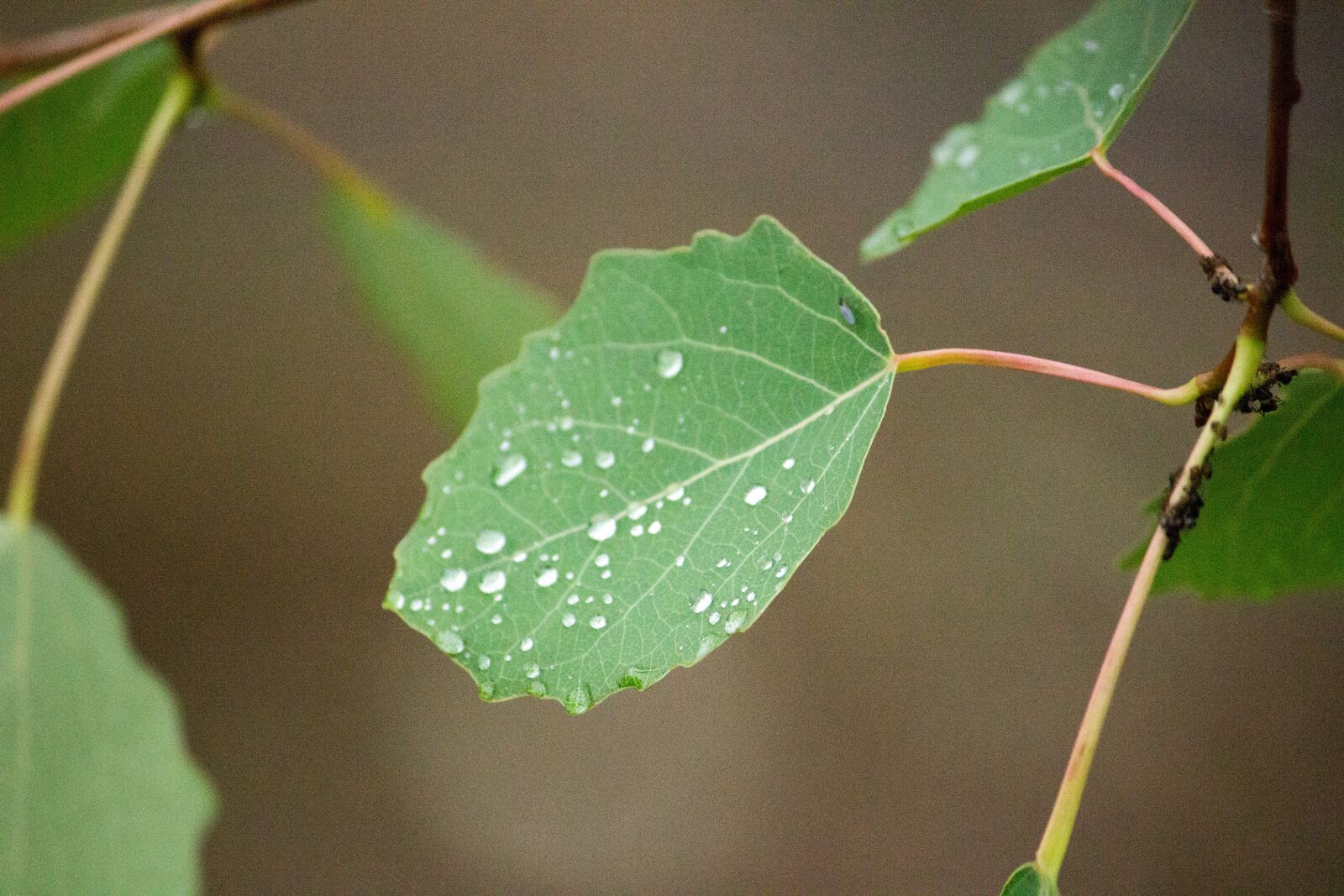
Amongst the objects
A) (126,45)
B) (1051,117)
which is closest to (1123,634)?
(1051,117)

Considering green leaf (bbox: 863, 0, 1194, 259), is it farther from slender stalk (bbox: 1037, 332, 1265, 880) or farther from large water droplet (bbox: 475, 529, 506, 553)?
large water droplet (bbox: 475, 529, 506, 553)

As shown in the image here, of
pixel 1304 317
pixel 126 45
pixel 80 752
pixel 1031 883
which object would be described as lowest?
pixel 80 752

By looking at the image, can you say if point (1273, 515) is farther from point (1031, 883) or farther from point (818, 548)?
point (818, 548)

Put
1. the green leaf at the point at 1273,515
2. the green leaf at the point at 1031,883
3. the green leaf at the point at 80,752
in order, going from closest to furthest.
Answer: the green leaf at the point at 1031,883 → the green leaf at the point at 1273,515 → the green leaf at the point at 80,752

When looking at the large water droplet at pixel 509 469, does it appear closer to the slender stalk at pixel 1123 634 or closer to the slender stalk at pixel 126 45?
the slender stalk at pixel 1123 634

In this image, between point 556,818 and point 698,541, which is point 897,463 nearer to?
point 556,818

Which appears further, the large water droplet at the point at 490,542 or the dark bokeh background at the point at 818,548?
the dark bokeh background at the point at 818,548

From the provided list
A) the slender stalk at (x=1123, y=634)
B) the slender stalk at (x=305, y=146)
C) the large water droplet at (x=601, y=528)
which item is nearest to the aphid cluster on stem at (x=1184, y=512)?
the slender stalk at (x=1123, y=634)
